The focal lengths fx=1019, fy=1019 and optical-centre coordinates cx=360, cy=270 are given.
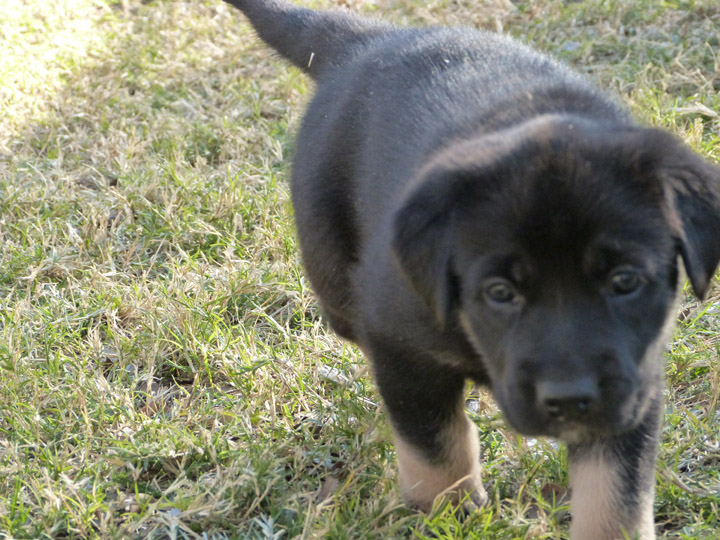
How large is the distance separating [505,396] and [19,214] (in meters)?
2.97

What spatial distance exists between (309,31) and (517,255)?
1.93 m

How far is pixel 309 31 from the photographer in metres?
3.95

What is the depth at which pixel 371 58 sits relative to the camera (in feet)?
11.3

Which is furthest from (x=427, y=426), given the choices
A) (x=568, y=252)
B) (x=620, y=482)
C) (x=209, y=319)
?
(x=209, y=319)

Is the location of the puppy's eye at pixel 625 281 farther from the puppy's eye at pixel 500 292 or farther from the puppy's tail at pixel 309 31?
the puppy's tail at pixel 309 31

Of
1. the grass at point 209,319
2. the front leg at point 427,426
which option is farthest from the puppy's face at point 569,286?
the grass at point 209,319

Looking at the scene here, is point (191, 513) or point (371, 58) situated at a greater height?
point (371, 58)

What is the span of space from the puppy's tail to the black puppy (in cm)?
50

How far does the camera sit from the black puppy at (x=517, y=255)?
2.30 m

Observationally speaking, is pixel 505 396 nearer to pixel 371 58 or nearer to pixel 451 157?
pixel 451 157

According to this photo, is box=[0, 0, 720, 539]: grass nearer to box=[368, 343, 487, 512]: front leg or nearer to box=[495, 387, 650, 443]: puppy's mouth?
box=[368, 343, 487, 512]: front leg

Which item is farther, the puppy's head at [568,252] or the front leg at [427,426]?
the front leg at [427,426]

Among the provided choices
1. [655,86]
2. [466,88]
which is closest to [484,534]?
[466,88]

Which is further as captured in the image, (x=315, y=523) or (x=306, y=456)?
(x=306, y=456)
